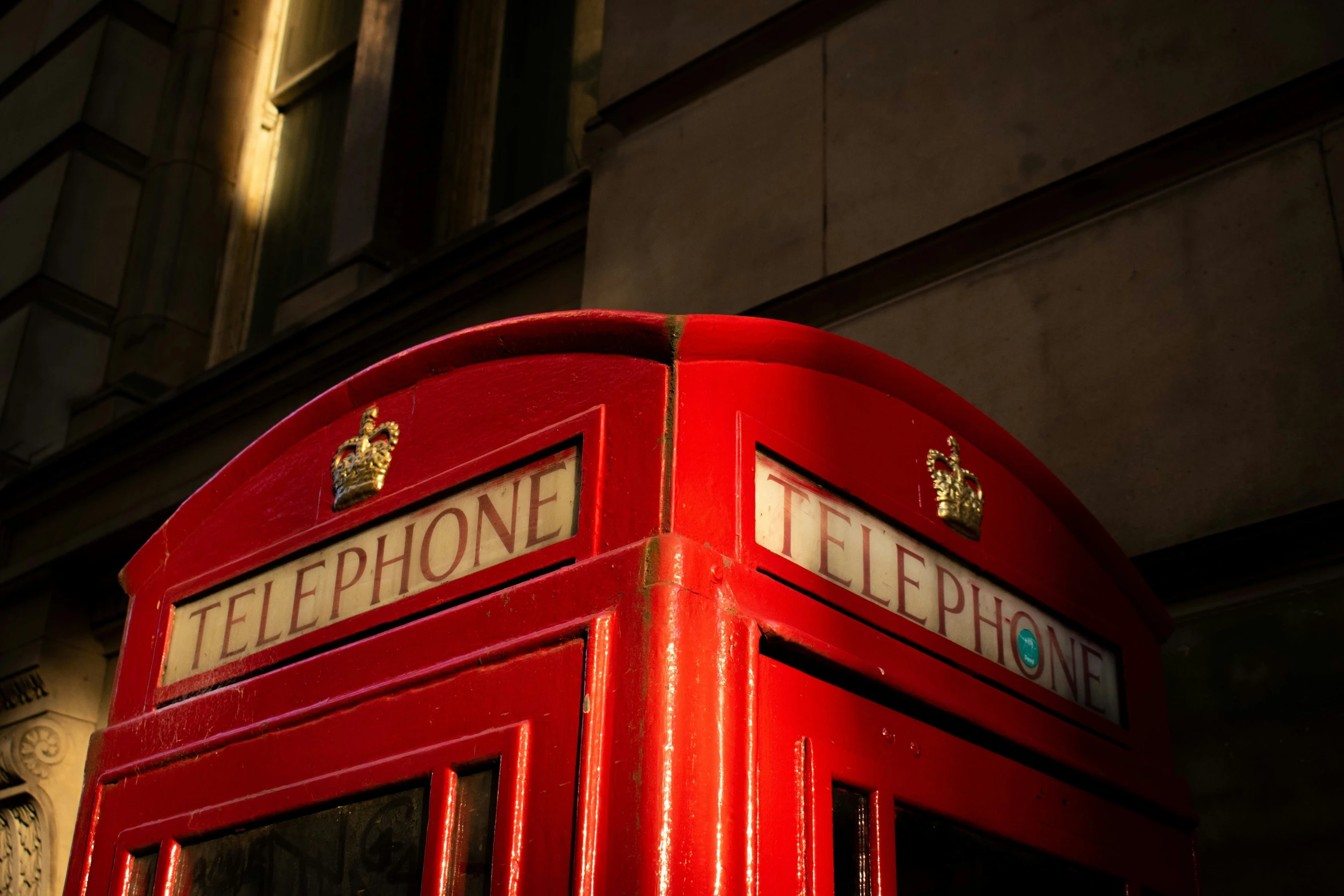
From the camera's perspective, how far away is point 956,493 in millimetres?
2162

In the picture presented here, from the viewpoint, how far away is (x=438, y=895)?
177cm

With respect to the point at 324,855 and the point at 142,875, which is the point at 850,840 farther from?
the point at 142,875

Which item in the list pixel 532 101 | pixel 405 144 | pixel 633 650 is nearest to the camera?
pixel 633 650

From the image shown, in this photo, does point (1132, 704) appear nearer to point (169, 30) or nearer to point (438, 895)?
point (438, 895)

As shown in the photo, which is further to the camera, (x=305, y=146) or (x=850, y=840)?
(x=305, y=146)

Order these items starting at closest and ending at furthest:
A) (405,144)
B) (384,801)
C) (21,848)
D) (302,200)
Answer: (384,801), (21,848), (405,144), (302,200)

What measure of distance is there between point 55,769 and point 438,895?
16.3 ft

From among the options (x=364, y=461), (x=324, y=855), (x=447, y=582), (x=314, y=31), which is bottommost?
(x=324, y=855)

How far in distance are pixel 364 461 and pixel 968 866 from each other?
114 centimetres

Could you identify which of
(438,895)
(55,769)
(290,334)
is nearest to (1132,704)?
(438,895)

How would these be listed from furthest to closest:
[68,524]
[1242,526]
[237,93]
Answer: [237,93] < [68,524] < [1242,526]

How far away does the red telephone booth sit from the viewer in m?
1.68

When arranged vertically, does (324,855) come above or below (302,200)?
below

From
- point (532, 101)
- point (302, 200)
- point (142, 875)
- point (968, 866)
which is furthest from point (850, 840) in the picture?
point (302, 200)
